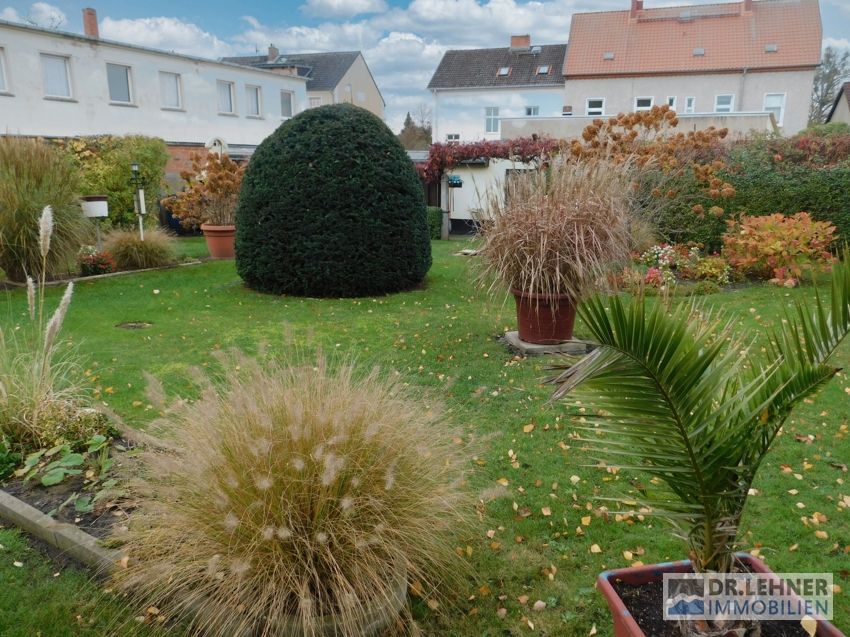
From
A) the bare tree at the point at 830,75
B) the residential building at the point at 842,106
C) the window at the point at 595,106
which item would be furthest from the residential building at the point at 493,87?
the bare tree at the point at 830,75

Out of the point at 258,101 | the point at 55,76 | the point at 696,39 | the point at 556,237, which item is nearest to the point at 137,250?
the point at 556,237

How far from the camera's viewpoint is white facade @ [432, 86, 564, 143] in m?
30.2

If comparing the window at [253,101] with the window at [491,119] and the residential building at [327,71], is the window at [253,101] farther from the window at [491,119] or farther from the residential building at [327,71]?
the window at [491,119]

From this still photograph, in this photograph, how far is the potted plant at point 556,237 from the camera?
5.12 m

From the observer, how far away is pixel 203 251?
13.2 meters

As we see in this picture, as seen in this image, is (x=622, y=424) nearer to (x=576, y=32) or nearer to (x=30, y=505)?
(x=30, y=505)

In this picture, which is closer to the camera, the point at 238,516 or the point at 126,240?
the point at 238,516

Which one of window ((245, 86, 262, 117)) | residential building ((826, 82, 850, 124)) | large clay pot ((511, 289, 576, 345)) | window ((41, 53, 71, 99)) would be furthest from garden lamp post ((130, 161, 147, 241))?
residential building ((826, 82, 850, 124))

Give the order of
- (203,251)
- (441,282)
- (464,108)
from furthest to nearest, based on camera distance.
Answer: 1. (464,108)
2. (203,251)
3. (441,282)

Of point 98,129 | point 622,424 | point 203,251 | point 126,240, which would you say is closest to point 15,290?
point 126,240

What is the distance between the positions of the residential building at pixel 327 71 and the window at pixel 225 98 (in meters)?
9.06

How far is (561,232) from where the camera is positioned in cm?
511

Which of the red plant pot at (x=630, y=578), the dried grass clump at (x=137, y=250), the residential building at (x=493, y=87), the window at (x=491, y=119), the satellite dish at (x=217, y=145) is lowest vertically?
the red plant pot at (x=630, y=578)

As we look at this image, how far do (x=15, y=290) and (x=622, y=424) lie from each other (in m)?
9.31
